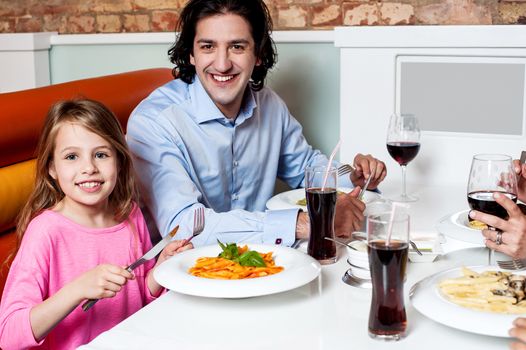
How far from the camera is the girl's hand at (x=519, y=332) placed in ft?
3.38

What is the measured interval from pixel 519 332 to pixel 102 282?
2.43 feet

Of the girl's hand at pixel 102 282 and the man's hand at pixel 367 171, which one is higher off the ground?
the man's hand at pixel 367 171

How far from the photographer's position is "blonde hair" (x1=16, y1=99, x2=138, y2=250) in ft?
5.56

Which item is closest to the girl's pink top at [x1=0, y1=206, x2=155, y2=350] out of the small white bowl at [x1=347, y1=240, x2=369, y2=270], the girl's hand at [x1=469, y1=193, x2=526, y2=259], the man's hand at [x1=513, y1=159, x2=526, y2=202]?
the small white bowl at [x1=347, y1=240, x2=369, y2=270]

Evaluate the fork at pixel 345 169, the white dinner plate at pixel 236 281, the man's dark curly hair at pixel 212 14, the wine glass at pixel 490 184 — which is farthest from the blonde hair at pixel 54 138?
the wine glass at pixel 490 184

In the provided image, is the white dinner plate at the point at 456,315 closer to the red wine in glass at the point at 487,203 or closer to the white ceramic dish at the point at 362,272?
the white ceramic dish at the point at 362,272

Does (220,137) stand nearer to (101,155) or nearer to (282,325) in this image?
(101,155)

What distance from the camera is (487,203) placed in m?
1.49

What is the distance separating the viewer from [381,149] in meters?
2.75

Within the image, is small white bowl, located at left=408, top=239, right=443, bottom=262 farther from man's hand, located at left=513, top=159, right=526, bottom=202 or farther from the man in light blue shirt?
man's hand, located at left=513, top=159, right=526, bottom=202

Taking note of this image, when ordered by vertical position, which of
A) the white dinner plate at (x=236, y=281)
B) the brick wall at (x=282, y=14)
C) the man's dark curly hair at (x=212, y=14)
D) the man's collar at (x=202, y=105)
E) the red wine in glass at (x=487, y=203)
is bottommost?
the white dinner plate at (x=236, y=281)

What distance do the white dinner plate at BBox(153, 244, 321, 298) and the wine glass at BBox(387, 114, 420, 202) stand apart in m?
0.78

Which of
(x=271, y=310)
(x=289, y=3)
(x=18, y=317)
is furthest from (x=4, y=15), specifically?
(x=271, y=310)

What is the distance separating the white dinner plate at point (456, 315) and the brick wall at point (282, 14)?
1669mm
